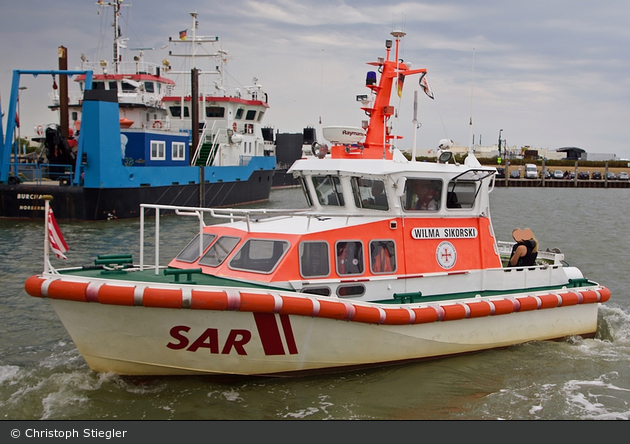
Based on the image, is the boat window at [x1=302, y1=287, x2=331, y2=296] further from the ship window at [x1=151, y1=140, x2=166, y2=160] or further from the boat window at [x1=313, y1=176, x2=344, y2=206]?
the ship window at [x1=151, y1=140, x2=166, y2=160]

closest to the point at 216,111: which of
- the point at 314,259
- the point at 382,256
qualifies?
the point at 382,256

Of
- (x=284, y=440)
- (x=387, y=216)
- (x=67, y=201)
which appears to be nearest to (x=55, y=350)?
(x=284, y=440)

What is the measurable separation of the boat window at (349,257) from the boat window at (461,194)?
5.35 ft

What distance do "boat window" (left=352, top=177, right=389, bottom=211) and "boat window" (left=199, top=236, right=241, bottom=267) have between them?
1.79 m

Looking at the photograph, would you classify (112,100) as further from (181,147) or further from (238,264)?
(238,264)

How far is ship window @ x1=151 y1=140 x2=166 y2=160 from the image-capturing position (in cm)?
2750

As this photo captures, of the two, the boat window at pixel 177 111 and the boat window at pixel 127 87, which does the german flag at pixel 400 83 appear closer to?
the boat window at pixel 177 111

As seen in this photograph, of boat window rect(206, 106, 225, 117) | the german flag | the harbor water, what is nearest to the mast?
the german flag

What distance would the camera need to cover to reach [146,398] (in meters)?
6.72

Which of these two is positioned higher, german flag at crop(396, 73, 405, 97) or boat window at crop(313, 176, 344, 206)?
german flag at crop(396, 73, 405, 97)

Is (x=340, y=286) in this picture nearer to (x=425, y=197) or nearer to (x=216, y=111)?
(x=425, y=197)

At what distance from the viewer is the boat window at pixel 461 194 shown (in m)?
8.34

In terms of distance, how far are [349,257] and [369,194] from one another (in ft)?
3.48

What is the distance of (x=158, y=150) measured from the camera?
27.8 metres
